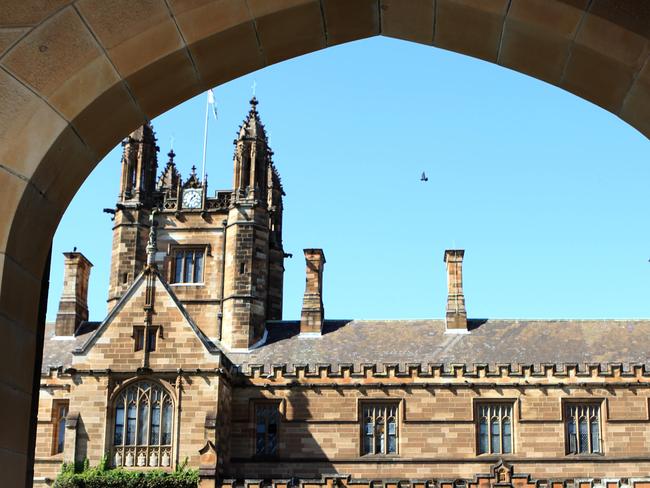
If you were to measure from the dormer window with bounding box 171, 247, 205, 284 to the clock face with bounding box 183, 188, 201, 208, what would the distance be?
1858mm

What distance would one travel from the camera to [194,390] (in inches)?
1251

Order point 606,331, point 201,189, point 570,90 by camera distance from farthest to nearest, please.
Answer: point 201,189 → point 606,331 → point 570,90

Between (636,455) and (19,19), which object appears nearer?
(19,19)

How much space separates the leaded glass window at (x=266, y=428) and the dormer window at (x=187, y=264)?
24.2ft

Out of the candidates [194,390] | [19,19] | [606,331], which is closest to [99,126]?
[19,19]

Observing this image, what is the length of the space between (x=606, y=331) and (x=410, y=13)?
3318 centimetres

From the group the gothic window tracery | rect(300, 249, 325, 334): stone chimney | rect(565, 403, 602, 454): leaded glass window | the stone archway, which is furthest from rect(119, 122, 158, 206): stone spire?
the stone archway

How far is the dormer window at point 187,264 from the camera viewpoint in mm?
39281

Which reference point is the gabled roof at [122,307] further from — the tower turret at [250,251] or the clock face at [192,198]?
the clock face at [192,198]

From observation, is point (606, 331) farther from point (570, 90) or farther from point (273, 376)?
point (570, 90)

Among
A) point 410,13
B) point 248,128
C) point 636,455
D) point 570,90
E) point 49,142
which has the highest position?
point 248,128

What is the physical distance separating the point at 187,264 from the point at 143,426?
929 centimetres

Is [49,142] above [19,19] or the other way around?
the other way around

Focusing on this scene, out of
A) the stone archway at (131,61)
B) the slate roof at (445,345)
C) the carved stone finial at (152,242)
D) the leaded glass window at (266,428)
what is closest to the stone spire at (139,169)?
the carved stone finial at (152,242)
